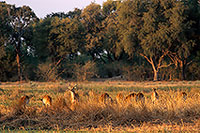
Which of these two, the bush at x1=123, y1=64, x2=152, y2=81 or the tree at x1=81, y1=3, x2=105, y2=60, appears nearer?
the bush at x1=123, y1=64, x2=152, y2=81

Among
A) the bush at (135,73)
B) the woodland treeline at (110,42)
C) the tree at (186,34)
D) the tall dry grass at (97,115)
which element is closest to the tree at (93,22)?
the woodland treeline at (110,42)

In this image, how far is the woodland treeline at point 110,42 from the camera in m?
31.6

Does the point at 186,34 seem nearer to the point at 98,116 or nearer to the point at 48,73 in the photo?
the point at 48,73

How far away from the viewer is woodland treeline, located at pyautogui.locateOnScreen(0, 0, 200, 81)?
104 feet

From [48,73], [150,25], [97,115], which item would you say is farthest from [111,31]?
[97,115]

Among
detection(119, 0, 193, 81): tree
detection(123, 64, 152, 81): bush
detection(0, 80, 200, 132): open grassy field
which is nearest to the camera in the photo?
detection(0, 80, 200, 132): open grassy field

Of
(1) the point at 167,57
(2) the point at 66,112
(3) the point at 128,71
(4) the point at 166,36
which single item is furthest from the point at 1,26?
(2) the point at 66,112

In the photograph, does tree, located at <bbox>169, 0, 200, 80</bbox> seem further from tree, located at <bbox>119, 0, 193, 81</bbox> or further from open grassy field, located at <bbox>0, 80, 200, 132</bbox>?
open grassy field, located at <bbox>0, 80, 200, 132</bbox>

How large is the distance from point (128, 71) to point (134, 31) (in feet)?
19.0

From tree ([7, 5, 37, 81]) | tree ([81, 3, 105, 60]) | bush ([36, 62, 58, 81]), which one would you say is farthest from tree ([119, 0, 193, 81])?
tree ([7, 5, 37, 81])

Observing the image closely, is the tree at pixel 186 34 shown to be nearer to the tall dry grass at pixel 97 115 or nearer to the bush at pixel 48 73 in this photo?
the bush at pixel 48 73

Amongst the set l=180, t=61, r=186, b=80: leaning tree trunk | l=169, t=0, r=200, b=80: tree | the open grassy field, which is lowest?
the open grassy field

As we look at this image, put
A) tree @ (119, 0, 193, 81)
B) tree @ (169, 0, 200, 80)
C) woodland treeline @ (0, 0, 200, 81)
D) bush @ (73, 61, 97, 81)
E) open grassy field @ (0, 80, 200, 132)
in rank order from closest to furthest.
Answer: open grassy field @ (0, 80, 200, 132) → bush @ (73, 61, 97, 81) → tree @ (119, 0, 193, 81) → tree @ (169, 0, 200, 80) → woodland treeline @ (0, 0, 200, 81)

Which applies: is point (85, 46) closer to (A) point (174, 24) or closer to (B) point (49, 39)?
(B) point (49, 39)
